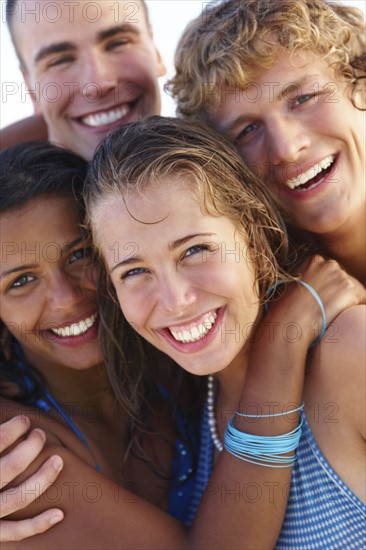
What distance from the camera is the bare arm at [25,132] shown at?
4.17m

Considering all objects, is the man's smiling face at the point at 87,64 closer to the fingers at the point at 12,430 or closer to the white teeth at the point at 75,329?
the white teeth at the point at 75,329

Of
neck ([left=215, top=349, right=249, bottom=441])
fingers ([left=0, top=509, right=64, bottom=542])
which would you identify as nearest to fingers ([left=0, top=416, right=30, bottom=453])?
fingers ([left=0, top=509, right=64, bottom=542])

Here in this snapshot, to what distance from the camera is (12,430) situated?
229 centimetres

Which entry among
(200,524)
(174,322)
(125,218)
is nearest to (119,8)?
(125,218)

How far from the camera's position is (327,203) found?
104 inches

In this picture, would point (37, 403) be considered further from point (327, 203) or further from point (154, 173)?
point (327, 203)

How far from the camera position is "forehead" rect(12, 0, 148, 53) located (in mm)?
3225

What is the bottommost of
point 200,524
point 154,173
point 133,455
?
point 133,455

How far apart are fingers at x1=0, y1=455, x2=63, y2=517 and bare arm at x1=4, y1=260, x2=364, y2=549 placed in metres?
0.06

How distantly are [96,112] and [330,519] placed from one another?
85.7 inches

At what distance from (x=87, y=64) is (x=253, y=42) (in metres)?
1.04

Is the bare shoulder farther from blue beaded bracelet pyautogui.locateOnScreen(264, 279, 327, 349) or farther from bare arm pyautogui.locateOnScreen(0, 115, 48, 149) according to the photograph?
bare arm pyautogui.locateOnScreen(0, 115, 48, 149)

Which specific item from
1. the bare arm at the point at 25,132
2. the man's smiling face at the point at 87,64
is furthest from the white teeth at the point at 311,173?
the bare arm at the point at 25,132

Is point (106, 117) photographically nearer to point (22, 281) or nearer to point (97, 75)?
point (97, 75)
